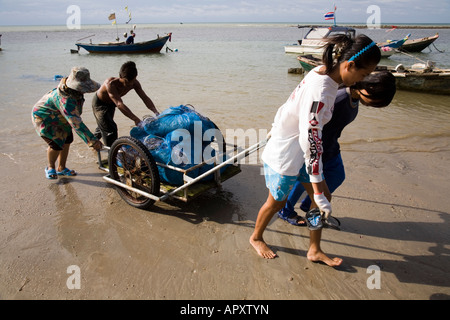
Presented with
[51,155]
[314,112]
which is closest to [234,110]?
[51,155]

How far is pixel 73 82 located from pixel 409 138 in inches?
229

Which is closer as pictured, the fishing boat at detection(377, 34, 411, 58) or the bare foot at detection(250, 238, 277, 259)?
the bare foot at detection(250, 238, 277, 259)

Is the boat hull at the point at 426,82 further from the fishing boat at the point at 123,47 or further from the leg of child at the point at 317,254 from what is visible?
the fishing boat at the point at 123,47

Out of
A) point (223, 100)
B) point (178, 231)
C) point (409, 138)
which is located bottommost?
point (178, 231)

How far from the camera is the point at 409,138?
19.2ft

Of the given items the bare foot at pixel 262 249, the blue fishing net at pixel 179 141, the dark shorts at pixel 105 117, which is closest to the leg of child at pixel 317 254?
the bare foot at pixel 262 249

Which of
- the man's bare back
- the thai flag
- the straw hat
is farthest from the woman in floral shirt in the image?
the thai flag

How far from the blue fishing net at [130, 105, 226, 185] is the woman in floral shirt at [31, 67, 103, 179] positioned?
731 millimetres

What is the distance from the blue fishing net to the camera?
3086 mm

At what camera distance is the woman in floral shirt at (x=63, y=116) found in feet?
11.2

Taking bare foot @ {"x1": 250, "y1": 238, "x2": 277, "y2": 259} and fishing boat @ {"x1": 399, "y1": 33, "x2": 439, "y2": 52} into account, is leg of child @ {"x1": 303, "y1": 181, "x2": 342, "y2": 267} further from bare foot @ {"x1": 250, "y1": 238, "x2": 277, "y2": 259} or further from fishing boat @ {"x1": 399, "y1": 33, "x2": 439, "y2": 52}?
fishing boat @ {"x1": 399, "y1": 33, "x2": 439, "y2": 52}
